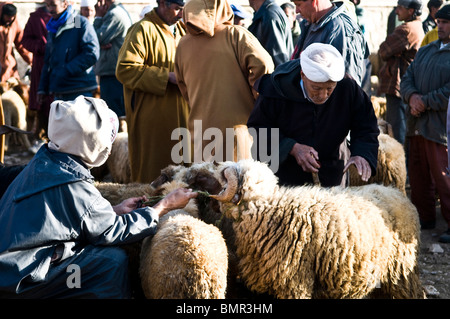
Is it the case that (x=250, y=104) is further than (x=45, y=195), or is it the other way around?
(x=250, y=104)

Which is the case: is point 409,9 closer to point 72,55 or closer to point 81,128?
point 72,55

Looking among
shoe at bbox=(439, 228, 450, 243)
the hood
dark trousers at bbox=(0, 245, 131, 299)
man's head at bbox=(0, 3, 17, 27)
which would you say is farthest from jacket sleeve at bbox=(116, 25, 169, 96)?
man's head at bbox=(0, 3, 17, 27)

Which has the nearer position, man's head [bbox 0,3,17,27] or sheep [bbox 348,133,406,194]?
sheep [bbox 348,133,406,194]

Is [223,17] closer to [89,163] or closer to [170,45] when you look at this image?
[170,45]

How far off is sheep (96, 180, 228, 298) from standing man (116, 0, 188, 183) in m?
2.39

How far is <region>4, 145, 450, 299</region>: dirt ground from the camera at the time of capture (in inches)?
176

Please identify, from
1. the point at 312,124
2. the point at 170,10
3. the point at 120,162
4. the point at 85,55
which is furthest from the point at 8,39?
the point at 312,124

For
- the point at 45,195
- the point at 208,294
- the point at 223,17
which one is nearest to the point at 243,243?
the point at 208,294

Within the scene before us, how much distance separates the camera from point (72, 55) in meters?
7.19

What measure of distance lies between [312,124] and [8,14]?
847 centimetres

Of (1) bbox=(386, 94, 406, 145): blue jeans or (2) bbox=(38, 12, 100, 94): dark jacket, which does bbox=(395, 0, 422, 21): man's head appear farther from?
(2) bbox=(38, 12, 100, 94): dark jacket

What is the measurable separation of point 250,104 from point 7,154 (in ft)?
20.0
